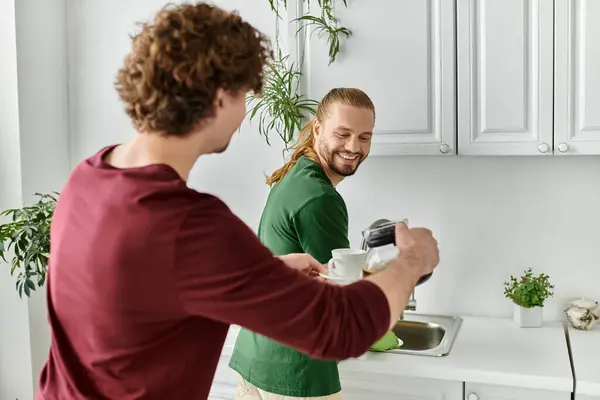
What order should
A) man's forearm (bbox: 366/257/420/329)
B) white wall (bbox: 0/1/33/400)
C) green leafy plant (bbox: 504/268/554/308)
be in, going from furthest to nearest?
white wall (bbox: 0/1/33/400) < green leafy plant (bbox: 504/268/554/308) < man's forearm (bbox: 366/257/420/329)

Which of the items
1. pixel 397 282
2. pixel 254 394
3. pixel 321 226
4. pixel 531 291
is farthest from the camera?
pixel 531 291

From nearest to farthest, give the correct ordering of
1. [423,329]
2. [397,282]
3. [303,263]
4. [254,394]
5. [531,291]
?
[397,282]
[303,263]
[254,394]
[531,291]
[423,329]

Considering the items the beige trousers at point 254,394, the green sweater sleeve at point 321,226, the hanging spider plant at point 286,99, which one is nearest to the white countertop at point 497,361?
the beige trousers at point 254,394

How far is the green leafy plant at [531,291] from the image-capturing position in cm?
246

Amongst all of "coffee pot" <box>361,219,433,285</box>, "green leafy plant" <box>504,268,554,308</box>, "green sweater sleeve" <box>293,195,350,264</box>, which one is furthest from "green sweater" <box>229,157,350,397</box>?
"green leafy plant" <box>504,268,554,308</box>

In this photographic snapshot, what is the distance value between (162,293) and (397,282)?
1.31ft

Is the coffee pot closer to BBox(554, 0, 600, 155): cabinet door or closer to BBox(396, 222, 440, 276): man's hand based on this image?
BBox(396, 222, 440, 276): man's hand

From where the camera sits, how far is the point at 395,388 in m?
2.21

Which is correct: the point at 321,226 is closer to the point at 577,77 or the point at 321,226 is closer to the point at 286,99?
the point at 286,99

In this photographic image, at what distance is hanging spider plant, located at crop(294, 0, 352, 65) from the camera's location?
7.79ft

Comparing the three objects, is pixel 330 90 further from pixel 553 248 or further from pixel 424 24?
pixel 553 248

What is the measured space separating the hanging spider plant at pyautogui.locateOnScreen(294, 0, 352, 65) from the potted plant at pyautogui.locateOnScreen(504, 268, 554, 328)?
1.02 m

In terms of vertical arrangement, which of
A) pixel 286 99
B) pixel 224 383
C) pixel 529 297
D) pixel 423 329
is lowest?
pixel 224 383

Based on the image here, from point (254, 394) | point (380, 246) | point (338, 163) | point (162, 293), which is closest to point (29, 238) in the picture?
point (254, 394)
